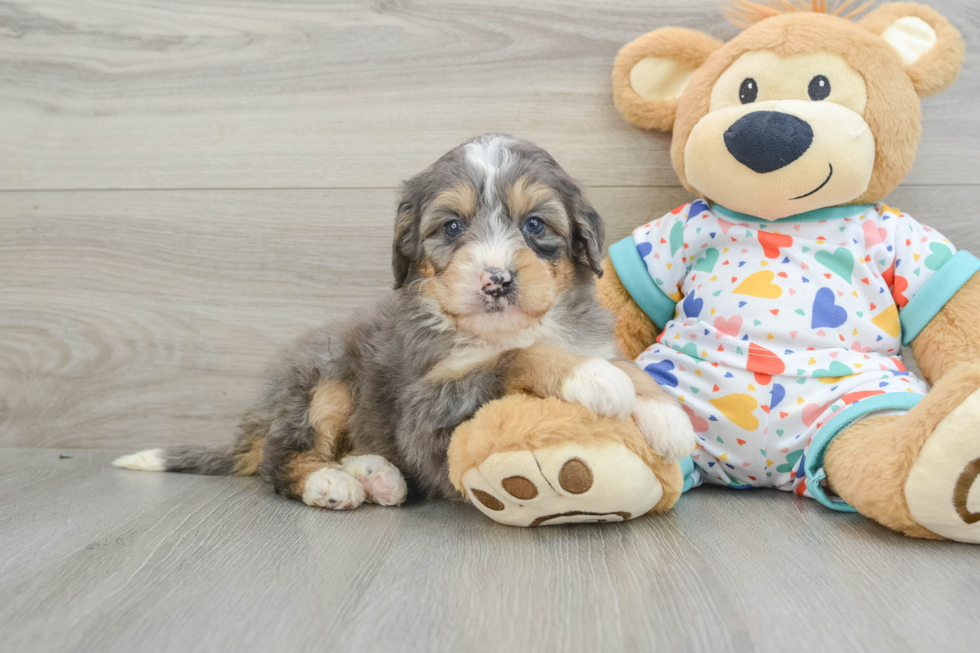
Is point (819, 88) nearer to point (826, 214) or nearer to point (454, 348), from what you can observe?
point (826, 214)

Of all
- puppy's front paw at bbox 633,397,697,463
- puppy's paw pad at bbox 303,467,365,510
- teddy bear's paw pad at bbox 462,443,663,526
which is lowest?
puppy's paw pad at bbox 303,467,365,510

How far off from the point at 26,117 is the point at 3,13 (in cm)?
40

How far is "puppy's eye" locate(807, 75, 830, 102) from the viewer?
2.00 m

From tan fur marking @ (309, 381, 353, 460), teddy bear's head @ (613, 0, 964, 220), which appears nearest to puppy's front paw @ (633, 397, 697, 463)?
teddy bear's head @ (613, 0, 964, 220)

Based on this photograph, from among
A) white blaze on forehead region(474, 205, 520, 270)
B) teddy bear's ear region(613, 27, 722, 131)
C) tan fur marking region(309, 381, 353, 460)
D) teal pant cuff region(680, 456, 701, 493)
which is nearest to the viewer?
white blaze on forehead region(474, 205, 520, 270)

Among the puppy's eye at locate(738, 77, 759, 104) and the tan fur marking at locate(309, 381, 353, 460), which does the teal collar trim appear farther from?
the tan fur marking at locate(309, 381, 353, 460)

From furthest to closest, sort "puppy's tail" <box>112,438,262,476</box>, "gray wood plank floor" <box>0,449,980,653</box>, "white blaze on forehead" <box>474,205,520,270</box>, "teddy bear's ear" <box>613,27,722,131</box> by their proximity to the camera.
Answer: "puppy's tail" <box>112,438,262,476</box>
"teddy bear's ear" <box>613,27,722,131</box>
"white blaze on forehead" <box>474,205,520,270</box>
"gray wood plank floor" <box>0,449,980,653</box>

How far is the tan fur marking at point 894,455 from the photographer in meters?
1.55

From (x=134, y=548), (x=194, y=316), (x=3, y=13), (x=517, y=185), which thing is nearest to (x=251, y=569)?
(x=134, y=548)

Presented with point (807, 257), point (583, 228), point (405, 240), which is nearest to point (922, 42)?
point (807, 257)

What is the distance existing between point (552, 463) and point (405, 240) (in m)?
0.77

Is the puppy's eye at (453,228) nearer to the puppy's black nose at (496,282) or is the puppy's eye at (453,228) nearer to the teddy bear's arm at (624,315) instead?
the puppy's black nose at (496,282)

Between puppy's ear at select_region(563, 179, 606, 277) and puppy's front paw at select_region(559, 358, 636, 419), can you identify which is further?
puppy's ear at select_region(563, 179, 606, 277)

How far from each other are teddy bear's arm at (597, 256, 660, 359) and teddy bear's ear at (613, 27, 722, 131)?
52 centimetres
